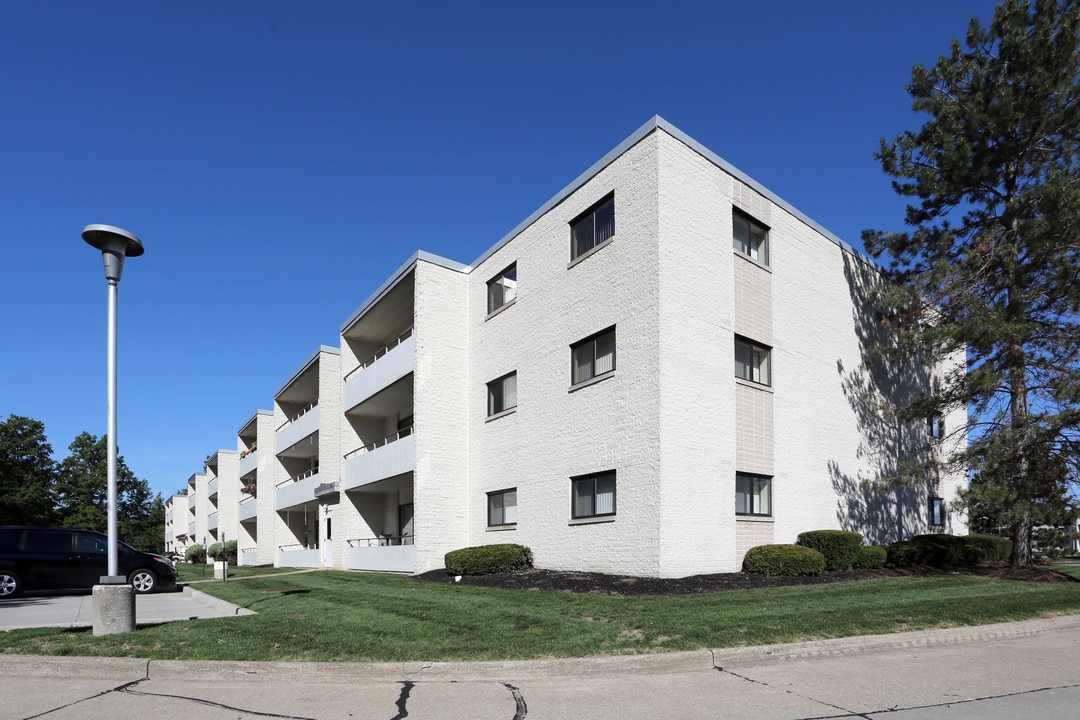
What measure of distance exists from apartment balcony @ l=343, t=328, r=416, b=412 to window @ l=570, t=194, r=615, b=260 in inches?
256

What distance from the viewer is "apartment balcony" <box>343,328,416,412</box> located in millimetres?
24375

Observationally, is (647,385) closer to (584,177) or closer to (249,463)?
(584,177)

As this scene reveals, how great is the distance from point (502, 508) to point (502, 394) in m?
3.39

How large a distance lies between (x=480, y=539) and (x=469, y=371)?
210 inches

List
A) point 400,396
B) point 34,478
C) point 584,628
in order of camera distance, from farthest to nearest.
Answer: point 34,478
point 400,396
point 584,628

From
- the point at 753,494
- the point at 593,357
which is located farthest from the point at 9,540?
the point at 753,494

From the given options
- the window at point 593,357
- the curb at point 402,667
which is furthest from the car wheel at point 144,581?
the curb at point 402,667

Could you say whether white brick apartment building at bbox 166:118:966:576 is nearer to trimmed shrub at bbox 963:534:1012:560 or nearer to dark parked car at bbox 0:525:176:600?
trimmed shrub at bbox 963:534:1012:560

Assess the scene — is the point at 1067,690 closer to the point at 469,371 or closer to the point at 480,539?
the point at 480,539

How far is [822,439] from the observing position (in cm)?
2105

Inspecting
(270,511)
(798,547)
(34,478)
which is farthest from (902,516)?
(34,478)

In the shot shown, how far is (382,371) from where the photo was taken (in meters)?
26.9

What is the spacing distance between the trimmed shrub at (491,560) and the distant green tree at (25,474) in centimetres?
4981

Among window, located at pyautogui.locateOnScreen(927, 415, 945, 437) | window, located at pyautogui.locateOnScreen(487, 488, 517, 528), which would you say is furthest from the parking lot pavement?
window, located at pyautogui.locateOnScreen(927, 415, 945, 437)
